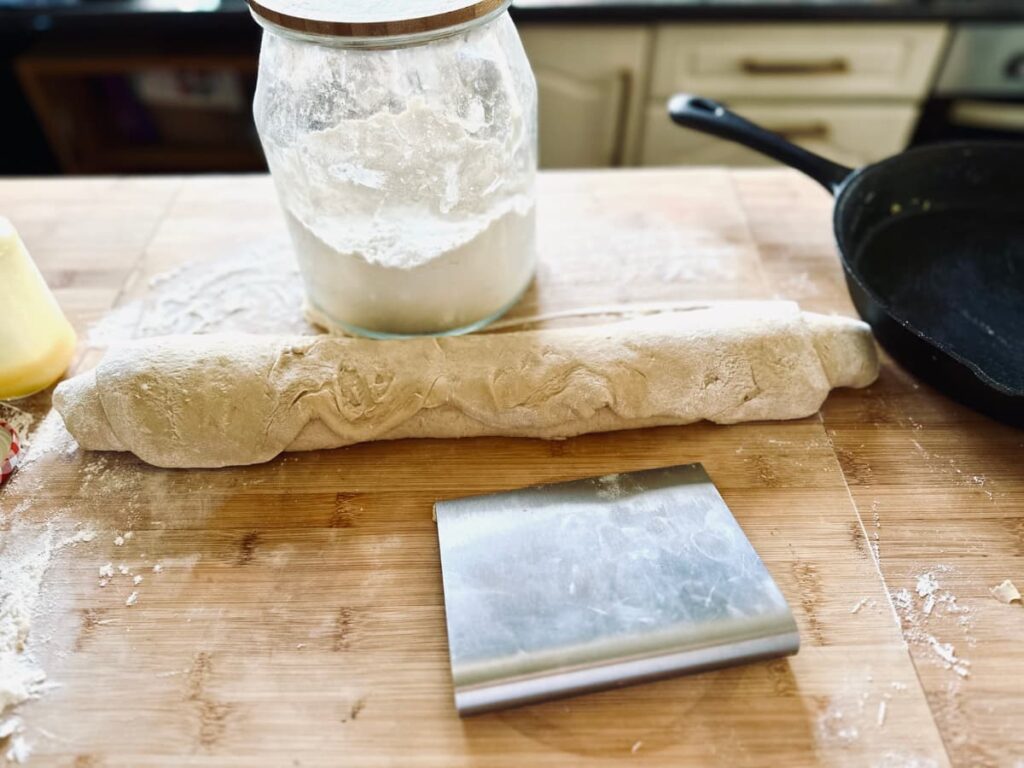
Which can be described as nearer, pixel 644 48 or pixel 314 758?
pixel 314 758

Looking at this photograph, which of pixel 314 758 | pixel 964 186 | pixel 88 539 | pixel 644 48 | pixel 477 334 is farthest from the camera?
pixel 644 48

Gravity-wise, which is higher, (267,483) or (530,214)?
(530,214)

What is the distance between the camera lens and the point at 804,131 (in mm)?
1776

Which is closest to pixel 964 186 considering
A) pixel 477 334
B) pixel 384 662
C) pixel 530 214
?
pixel 530 214

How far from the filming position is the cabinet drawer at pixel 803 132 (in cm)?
174

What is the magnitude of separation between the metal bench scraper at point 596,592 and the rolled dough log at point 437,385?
4.3 inches

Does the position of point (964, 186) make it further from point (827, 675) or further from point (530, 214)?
point (827, 675)

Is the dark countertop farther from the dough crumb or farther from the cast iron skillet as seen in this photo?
the dough crumb

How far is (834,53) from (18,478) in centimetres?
176

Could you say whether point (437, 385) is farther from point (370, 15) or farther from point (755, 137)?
point (755, 137)

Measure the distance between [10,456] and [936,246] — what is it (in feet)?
4.02

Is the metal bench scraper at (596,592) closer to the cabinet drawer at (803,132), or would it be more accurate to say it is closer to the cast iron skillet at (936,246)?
the cast iron skillet at (936,246)

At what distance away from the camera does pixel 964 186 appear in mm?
1084

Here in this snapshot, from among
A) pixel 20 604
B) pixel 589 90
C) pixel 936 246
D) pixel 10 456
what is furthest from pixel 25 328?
pixel 589 90
